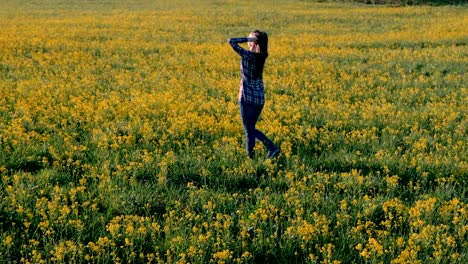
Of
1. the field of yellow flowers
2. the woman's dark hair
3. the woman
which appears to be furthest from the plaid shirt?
the field of yellow flowers

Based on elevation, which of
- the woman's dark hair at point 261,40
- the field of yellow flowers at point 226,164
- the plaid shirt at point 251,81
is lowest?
the field of yellow flowers at point 226,164

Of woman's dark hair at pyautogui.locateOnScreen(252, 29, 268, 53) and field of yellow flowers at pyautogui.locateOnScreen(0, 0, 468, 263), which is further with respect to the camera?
woman's dark hair at pyautogui.locateOnScreen(252, 29, 268, 53)

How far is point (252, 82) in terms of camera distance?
697 centimetres

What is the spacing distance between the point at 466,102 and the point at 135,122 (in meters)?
6.87

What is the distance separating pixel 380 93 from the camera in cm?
1191

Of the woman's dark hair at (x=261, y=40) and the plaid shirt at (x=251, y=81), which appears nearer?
the woman's dark hair at (x=261, y=40)

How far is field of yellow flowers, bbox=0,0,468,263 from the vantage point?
4918mm

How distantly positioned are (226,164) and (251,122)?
679 millimetres

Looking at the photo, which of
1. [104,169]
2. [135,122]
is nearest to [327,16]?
[135,122]

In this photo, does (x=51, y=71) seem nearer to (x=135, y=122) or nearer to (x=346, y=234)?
(x=135, y=122)

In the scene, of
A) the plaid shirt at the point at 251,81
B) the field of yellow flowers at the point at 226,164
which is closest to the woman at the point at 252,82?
the plaid shirt at the point at 251,81

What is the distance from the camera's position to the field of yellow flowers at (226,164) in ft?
16.1

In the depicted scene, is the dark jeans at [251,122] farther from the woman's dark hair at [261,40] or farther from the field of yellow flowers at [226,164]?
the woman's dark hair at [261,40]

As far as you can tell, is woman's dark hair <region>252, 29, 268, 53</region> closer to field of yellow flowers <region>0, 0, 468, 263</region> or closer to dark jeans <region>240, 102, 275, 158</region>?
dark jeans <region>240, 102, 275, 158</region>
